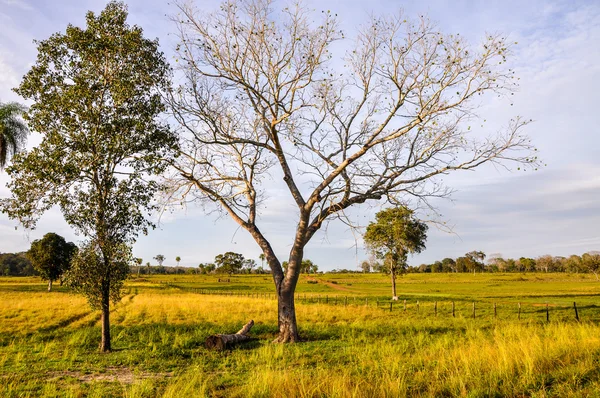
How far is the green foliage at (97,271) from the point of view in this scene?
50.4 feet

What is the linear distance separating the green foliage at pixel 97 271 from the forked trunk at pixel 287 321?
6598 millimetres

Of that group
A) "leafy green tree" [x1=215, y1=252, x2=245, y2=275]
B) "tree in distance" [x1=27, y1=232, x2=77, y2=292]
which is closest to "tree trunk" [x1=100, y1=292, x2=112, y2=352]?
"tree in distance" [x1=27, y1=232, x2=77, y2=292]

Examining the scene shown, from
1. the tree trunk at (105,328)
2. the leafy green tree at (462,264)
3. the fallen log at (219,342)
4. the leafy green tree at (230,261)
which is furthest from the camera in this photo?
the leafy green tree at (462,264)

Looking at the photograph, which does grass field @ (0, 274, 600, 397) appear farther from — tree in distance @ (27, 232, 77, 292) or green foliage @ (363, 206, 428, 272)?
tree in distance @ (27, 232, 77, 292)

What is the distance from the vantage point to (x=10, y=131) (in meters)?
30.7

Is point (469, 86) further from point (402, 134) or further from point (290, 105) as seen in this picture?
point (290, 105)

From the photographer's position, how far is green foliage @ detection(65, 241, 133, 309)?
15.4 meters

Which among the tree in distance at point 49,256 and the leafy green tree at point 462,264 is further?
the leafy green tree at point 462,264

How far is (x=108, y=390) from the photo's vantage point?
29.7ft

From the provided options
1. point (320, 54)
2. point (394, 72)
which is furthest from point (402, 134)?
point (320, 54)

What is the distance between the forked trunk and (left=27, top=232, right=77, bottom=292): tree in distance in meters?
58.1

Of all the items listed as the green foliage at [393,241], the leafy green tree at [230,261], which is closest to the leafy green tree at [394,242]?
the green foliage at [393,241]

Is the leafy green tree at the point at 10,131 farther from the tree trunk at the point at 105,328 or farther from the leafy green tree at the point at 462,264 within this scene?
the leafy green tree at the point at 462,264

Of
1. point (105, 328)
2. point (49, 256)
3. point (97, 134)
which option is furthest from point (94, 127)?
point (49, 256)
